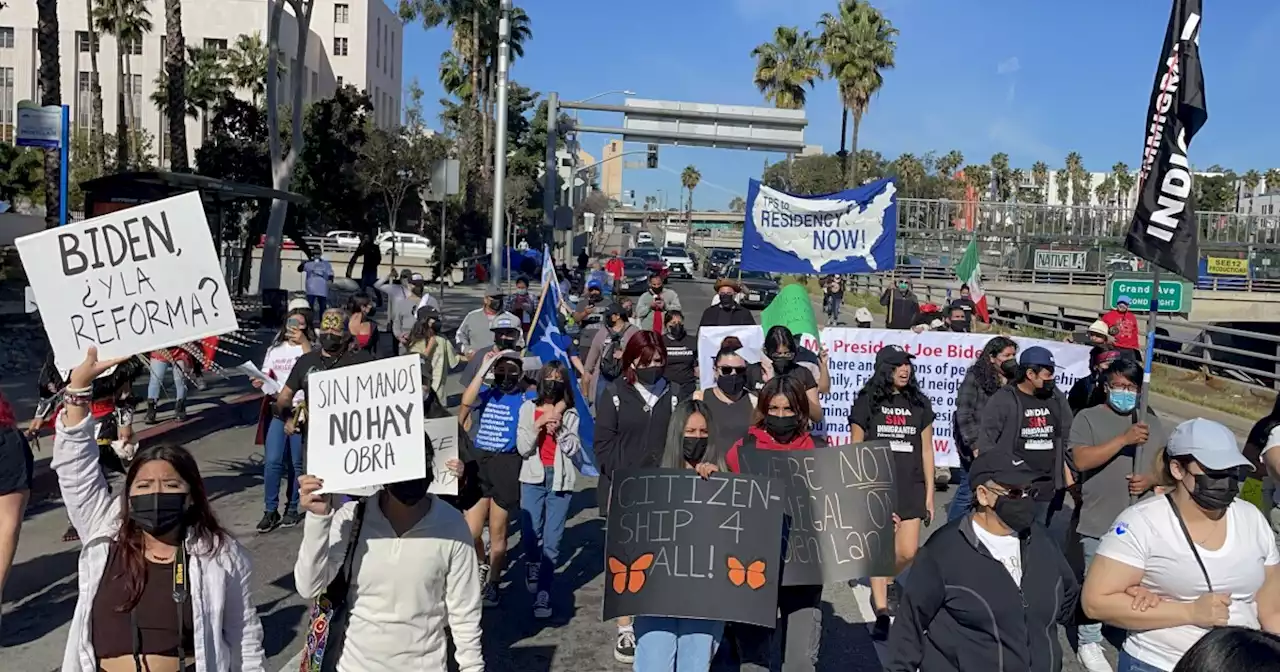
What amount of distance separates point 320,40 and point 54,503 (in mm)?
74646

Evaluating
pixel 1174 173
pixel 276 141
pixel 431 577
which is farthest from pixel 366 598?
pixel 276 141

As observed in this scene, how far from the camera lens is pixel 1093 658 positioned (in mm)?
6203

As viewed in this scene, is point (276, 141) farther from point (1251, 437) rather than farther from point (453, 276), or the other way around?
point (1251, 437)

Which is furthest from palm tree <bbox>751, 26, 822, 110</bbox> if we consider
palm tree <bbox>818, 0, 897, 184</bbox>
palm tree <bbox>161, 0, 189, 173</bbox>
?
palm tree <bbox>161, 0, 189, 173</bbox>

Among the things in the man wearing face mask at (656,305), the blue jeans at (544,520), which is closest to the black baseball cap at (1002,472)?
the blue jeans at (544,520)

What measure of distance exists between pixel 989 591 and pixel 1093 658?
2.86 metres

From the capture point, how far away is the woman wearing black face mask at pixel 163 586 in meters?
3.41

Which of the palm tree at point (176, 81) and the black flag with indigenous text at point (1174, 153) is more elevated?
the palm tree at point (176, 81)

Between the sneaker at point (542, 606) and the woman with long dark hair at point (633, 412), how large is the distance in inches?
25.1

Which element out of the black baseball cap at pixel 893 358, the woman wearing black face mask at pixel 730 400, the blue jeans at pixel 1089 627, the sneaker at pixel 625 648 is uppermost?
the black baseball cap at pixel 893 358

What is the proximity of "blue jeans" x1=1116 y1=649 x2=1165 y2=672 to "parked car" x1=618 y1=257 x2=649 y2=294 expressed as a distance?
3265cm

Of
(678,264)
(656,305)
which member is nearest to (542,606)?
(656,305)

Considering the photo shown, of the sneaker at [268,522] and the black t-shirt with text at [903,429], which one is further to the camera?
the sneaker at [268,522]

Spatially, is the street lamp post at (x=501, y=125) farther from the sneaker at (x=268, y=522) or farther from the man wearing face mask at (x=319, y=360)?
the man wearing face mask at (x=319, y=360)
